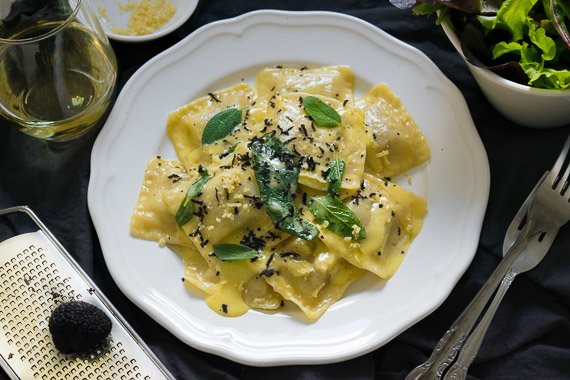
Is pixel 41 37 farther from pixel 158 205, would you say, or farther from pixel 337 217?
pixel 337 217

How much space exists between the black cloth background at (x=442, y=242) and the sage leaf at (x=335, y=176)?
644 mm

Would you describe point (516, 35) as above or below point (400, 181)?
above

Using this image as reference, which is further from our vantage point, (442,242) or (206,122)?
(206,122)

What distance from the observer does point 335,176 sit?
3137 millimetres

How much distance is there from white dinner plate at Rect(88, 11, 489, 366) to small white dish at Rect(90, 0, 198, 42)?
16 centimetres

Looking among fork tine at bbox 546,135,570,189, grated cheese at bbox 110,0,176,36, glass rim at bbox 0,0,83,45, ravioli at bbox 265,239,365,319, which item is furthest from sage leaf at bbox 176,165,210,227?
fork tine at bbox 546,135,570,189

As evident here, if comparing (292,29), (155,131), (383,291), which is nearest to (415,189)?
(383,291)

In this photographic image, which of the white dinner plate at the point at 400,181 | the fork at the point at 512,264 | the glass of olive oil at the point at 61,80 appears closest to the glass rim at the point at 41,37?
the glass of olive oil at the point at 61,80

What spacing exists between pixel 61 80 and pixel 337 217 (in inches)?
54.8

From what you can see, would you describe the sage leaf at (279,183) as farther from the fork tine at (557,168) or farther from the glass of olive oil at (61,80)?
the fork tine at (557,168)

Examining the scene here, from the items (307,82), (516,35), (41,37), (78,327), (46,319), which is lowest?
(46,319)

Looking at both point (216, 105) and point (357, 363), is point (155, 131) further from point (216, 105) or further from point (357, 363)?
point (357, 363)

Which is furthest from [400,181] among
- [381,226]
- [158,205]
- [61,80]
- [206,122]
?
[61,80]

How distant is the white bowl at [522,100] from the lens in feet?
9.88
